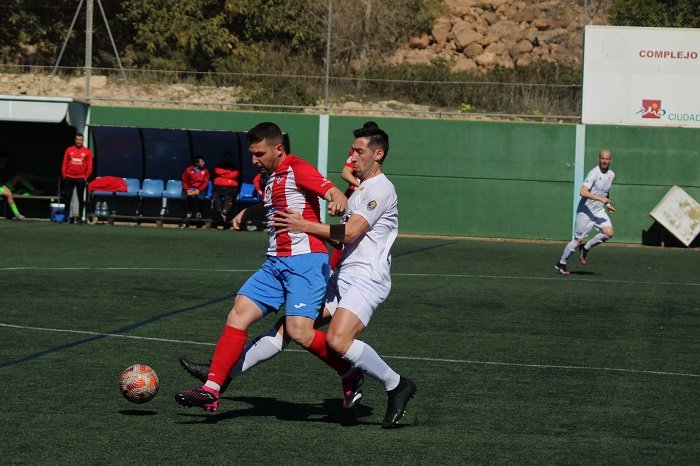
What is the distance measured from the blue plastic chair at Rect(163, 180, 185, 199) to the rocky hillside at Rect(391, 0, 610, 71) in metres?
12.6

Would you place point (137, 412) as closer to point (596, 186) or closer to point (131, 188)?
point (596, 186)

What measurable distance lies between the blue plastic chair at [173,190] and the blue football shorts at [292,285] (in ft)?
70.1

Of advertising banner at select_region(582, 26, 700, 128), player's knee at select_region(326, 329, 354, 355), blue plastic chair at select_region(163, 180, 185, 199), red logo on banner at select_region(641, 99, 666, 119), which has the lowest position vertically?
player's knee at select_region(326, 329, 354, 355)

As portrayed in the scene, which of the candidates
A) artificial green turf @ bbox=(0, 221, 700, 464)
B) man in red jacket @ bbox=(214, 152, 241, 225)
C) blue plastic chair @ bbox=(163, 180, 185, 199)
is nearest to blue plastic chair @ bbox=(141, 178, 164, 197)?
blue plastic chair @ bbox=(163, 180, 185, 199)

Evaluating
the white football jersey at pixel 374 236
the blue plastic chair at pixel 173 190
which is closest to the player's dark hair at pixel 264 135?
the white football jersey at pixel 374 236

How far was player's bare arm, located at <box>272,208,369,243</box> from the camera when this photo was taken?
7203 mm

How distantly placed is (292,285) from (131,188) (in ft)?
72.5

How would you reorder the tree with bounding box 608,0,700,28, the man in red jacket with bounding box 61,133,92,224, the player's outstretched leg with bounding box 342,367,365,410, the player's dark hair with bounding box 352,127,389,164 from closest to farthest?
the player's dark hair with bounding box 352,127,389,164
the player's outstretched leg with bounding box 342,367,365,410
the man in red jacket with bounding box 61,133,92,224
the tree with bounding box 608,0,700,28

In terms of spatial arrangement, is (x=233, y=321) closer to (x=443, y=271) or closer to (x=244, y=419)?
(x=244, y=419)

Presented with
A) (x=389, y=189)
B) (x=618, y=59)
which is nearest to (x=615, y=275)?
(x=618, y=59)

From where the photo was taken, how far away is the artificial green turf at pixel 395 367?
6875 millimetres

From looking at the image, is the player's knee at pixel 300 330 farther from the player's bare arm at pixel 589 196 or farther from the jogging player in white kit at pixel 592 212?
the jogging player in white kit at pixel 592 212

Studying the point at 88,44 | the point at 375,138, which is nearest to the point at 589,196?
the point at 375,138

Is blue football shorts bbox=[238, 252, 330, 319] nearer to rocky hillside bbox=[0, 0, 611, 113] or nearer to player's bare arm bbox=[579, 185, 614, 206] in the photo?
player's bare arm bbox=[579, 185, 614, 206]
